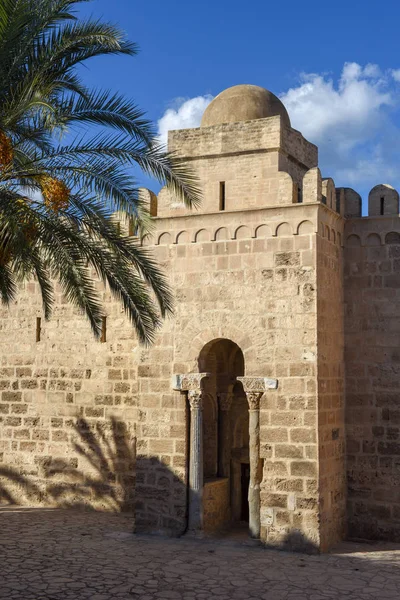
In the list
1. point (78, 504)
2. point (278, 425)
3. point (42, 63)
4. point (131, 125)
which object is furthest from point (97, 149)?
point (78, 504)

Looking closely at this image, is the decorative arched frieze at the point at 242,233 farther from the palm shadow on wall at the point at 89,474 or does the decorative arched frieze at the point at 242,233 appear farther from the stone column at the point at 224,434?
the palm shadow on wall at the point at 89,474

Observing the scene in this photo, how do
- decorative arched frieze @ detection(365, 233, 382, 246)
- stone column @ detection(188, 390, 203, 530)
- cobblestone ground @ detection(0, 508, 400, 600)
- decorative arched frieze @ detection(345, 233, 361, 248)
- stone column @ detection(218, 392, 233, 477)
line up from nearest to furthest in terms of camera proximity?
cobblestone ground @ detection(0, 508, 400, 600) < stone column @ detection(188, 390, 203, 530) < decorative arched frieze @ detection(365, 233, 382, 246) < decorative arched frieze @ detection(345, 233, 361, 248) < stone column @ detection(218, 392, 233, 477)

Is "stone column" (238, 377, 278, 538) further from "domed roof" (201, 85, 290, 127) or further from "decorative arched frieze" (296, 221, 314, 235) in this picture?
"domed roof" (201, 85, 290, 127)

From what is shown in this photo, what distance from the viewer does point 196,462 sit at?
10.2m

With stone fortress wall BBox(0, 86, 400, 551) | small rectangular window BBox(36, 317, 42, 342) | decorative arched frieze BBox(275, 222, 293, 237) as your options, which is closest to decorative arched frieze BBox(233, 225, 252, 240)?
stone fortress wall BBox(0, 86, 400, 551)

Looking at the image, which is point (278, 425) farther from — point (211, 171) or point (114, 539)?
point (211, 171)

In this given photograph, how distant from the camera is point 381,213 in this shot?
1065 cm

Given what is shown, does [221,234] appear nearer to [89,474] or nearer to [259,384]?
[259,384]

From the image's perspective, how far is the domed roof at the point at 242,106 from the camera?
11094mm

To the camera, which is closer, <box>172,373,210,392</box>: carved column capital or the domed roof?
<box>172,373,210,392</box>: carved column capital

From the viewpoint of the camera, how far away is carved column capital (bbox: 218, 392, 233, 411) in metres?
11.3

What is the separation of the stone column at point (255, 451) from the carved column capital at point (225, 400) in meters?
1.38

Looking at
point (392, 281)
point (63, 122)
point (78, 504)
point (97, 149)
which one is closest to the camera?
point (63, 122)

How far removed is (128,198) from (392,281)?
413 centimetres
